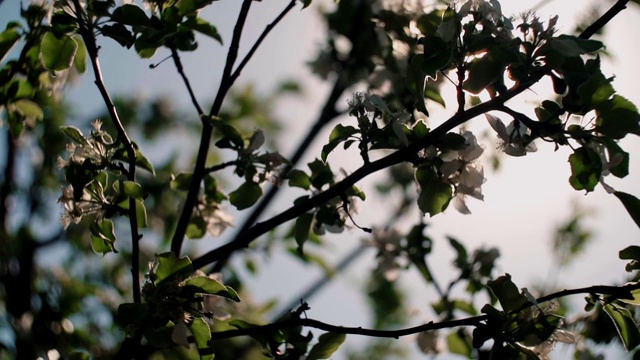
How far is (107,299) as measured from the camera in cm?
221

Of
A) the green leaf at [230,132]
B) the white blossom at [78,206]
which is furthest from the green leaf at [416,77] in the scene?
the white blossom at [78,206]

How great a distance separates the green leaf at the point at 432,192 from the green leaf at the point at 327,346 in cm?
27

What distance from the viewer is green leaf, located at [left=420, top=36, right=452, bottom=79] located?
3.14 ft

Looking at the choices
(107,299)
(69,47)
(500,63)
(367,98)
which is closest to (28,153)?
(107,299)

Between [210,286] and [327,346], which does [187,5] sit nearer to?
[210,286]

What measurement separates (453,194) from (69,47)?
67 centimetres

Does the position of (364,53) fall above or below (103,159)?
above

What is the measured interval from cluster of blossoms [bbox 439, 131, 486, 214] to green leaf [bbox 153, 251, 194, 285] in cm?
38

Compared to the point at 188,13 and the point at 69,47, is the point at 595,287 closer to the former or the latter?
the point at 188,13

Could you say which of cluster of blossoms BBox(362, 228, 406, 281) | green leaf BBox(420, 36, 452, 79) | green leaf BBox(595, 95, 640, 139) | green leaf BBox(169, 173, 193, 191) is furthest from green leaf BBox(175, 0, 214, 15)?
cluster of blossoms BBox(362, 228, 406, 281)

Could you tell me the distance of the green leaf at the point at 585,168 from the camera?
0.95 m

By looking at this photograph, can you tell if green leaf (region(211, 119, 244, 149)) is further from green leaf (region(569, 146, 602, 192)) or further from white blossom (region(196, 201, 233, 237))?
green leaf (region(569, 146, 602, 192))

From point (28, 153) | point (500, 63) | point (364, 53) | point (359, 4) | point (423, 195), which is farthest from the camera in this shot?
point (28, 153)

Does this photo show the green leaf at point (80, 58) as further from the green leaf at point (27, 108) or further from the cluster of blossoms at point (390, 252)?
the cluster of blossoms at point (390, 252)
